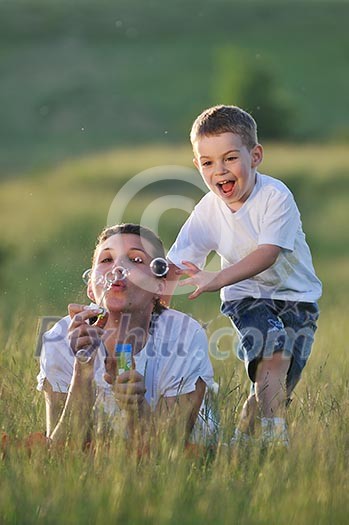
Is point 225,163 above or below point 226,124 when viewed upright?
below

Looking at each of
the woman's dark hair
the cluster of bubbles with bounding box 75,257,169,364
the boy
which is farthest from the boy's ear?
the cluster of bubbles with bounding box 75,257,169,364

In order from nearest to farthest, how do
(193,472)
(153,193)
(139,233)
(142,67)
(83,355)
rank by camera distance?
(193,472)
(83,355)
(139,233)
(153,193)
(142,67)

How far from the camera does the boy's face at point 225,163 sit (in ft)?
17.9

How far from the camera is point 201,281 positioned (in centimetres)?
520

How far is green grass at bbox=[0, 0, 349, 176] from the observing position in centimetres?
4931

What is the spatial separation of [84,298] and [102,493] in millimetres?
2015

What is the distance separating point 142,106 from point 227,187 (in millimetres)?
48833

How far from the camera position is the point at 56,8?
69.8 meters

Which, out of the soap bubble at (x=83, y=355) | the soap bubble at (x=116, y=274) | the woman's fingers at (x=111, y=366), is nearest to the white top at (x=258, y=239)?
the soap bubble at (x=116, y=274)

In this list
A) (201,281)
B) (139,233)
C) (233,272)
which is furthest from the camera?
(233,272)

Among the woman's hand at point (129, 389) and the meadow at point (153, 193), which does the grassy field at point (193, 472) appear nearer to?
the meadow at point (153, 193)

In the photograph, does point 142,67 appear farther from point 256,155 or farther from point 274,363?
point 274,363

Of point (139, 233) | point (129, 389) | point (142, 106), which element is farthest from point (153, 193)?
point (129, 389)

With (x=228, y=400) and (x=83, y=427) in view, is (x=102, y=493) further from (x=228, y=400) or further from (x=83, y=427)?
(x=228, y=400)
